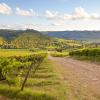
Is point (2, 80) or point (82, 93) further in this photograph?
point (2, 80)

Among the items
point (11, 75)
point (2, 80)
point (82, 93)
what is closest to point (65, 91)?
point (82, 93)

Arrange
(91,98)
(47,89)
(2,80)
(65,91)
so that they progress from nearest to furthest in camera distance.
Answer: (91,98), (65,91), (47,89), (2,80)

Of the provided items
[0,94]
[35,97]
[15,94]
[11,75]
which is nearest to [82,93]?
[35,97]

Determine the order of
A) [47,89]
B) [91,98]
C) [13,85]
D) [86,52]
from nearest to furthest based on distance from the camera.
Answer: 1. [91,98]
2. [47,89]
3. [13,85]
4. [86,52]

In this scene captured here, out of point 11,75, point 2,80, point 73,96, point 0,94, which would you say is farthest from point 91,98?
point 2,80

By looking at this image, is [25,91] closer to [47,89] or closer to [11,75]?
[47,89]

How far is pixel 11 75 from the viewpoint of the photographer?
31.5 metres

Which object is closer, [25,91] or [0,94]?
[25,91]

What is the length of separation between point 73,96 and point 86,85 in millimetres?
5487

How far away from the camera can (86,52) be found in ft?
281

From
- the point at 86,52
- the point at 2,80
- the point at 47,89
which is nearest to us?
the point at 47,89

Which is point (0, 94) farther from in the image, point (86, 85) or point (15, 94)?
point (86, 85)

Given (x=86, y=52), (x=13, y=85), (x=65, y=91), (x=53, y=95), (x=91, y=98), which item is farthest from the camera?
(x=86, y=52)

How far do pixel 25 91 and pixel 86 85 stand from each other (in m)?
6.43
